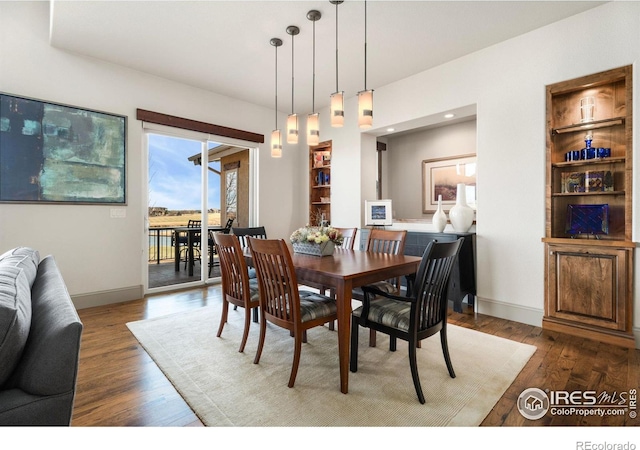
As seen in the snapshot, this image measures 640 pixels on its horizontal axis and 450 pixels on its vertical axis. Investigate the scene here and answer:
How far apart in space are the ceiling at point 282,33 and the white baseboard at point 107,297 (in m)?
2.74

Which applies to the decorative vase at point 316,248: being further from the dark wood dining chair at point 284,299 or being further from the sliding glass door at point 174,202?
the sliding glass door at point 174,202

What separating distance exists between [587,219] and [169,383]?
12.2ft

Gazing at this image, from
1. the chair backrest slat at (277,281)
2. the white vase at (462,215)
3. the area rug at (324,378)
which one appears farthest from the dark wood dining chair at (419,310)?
the white vase at (462,215)

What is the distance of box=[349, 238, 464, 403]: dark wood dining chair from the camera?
1.85 meters

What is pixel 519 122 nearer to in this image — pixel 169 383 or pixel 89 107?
pixel 169 383

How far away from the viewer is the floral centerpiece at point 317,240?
266 cm

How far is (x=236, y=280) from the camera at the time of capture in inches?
104

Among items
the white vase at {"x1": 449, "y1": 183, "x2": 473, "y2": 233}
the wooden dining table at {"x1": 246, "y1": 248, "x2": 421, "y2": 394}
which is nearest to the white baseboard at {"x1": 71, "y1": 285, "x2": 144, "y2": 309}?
the wooden dining table at {"x1": 246, "y1": 248, "x2": 421, "y2": 394}

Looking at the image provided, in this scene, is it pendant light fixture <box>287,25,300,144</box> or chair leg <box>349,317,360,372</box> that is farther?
pendant light fixture <box>287,25,300,144</box>

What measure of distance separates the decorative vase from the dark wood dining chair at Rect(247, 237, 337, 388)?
448 millimetres

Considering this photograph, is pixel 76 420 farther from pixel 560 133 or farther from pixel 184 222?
pixel 560 133

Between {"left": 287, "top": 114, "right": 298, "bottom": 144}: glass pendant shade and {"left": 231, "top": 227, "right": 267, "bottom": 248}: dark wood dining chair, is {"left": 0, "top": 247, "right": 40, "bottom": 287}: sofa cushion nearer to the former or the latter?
{"left": 231, "top": 227, "right": 267, "bottom": 248}: dark wood dining chair

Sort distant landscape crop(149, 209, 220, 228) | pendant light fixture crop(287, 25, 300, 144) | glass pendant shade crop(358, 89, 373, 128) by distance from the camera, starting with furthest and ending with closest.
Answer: distant landscape crop(149, 209, 220, 228), pendant light fixture crop(287, 25, 300, 144), glass pendant shade crop(358, 89, 373, 128)
